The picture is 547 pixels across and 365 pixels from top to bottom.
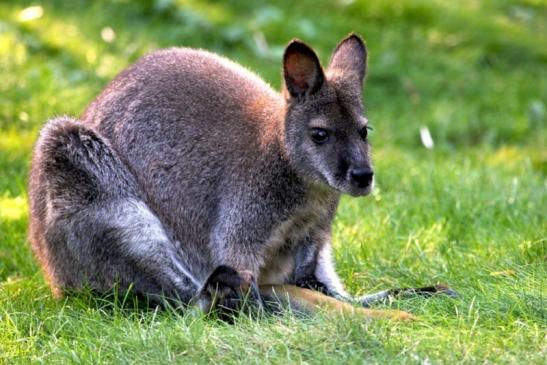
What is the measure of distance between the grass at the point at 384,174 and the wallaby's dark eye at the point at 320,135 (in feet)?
3.02

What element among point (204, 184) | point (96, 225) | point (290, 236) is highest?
point (204, 184)

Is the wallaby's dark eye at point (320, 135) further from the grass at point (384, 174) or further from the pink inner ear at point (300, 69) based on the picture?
the grass at point (384, 174)

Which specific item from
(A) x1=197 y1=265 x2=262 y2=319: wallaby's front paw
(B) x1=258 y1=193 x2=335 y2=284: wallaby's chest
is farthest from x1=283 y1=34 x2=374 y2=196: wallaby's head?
(A) x1=197 y1=265 x2=262 y2=319: wallaby's front paw

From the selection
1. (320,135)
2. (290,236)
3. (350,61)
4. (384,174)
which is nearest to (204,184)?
(290,236)

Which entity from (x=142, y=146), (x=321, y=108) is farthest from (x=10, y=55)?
(x=321, y=108)

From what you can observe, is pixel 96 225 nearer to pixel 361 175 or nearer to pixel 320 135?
pixel 320 135

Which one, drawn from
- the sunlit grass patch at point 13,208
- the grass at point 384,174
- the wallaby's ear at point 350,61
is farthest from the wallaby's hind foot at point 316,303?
the sunlit grass patch at point 13,208

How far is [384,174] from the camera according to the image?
27.6 feet

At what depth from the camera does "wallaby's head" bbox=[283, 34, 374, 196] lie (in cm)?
569

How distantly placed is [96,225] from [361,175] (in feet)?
4.61

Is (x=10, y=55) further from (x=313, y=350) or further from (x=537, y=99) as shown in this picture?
(x=313, y=350)

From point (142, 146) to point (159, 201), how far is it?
1.06 ft

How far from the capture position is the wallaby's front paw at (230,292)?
214 inches

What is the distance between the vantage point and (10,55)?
9.79 m
